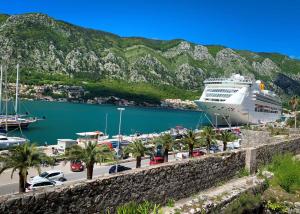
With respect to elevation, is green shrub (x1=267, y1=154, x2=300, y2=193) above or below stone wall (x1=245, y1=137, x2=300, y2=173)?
below

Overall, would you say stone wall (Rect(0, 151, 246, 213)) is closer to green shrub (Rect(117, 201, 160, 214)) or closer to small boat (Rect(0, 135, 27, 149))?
green shrub (Rect(117, 201, 160, 214))

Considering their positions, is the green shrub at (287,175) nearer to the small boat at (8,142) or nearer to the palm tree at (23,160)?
the palm tree at (23,160)

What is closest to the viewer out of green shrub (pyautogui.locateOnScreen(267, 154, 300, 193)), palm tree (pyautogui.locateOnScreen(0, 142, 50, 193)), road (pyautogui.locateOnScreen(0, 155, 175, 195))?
green shrub (pyautogui.locateOnScreen(267, 154, 300, 193))

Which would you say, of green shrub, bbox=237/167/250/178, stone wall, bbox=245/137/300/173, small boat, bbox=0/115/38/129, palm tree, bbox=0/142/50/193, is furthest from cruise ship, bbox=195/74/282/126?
green shrub, bbox=237/167/250/178

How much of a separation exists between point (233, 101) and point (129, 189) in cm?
10174

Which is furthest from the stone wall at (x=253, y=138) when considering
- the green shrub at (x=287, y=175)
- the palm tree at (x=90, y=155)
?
the palm tree at (x=90, y=155)

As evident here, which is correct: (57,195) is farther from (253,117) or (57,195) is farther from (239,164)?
(253,117)

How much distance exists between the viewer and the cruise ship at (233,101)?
108m

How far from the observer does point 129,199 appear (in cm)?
912

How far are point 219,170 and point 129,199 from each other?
16.7 ft

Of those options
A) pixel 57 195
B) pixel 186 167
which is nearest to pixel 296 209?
pixel 186 167

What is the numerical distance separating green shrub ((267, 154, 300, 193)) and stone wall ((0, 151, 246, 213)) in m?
1.94

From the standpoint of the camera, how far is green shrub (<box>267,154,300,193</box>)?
1312 cm

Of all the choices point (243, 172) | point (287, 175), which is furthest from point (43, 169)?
point (287, 175)
